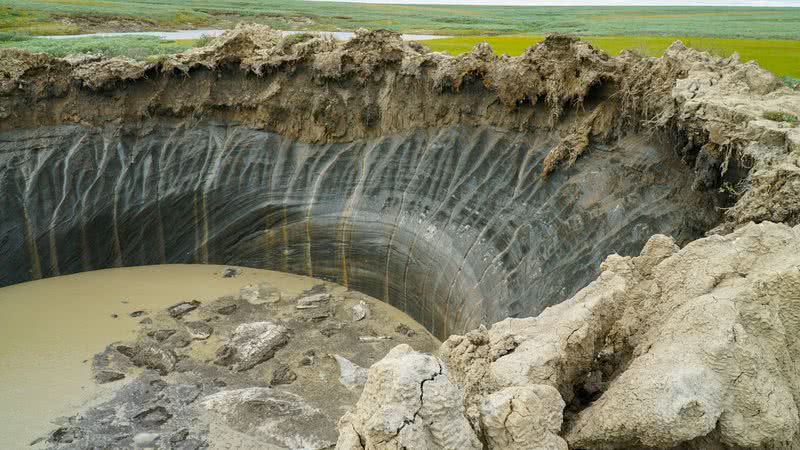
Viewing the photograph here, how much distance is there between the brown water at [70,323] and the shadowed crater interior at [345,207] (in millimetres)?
545

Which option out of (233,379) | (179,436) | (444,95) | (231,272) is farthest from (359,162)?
(179,436)

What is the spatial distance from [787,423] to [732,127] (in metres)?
5.25

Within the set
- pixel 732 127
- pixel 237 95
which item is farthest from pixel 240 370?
pixel 732 127

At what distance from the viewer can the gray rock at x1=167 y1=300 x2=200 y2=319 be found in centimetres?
1262

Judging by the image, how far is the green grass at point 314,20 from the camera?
89.6ft

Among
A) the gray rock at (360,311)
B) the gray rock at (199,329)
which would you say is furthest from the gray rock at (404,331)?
the gray rock at (199,329)

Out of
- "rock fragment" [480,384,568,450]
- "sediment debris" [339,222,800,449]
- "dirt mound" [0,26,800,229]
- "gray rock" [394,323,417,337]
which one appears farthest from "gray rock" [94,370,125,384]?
"rock fragment" [480,384,568,450]

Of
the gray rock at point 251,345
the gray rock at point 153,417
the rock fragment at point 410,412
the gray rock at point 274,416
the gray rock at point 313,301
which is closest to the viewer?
the rock fragment at point 410,412

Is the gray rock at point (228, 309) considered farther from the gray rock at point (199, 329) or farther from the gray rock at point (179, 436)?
the gray rock at point (179, 436)

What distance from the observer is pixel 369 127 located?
14211 mm

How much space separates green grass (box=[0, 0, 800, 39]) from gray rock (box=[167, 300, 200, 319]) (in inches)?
754

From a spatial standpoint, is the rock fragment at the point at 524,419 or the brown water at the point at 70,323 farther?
the brown water at the point at 70,323

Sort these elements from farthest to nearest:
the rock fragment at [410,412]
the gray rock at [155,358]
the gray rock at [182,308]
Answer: the gray rock at [182,308]
the gray rock at [155,358]
the rock fragment at [410,412]

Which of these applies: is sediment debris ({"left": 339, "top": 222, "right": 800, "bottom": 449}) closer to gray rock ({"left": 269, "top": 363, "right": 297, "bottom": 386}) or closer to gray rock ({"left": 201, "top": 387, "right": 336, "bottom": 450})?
gray rock ({"left": 201, "top": 387, "right": 336, "bottom": 450})
